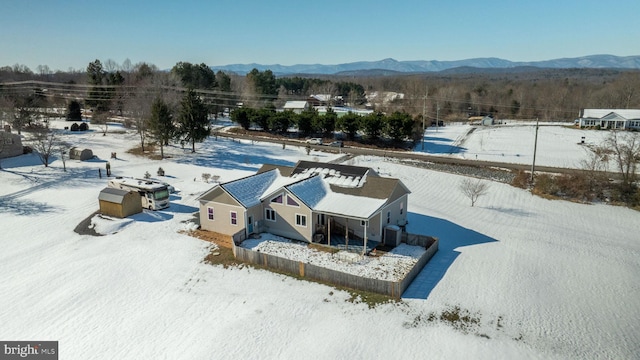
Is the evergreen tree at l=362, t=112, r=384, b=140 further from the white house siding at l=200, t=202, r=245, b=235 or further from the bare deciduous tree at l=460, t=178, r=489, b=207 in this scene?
the white house siding at l=200, t=202, r=245, b=235

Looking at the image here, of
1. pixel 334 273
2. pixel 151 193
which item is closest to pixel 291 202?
pixel 334 273

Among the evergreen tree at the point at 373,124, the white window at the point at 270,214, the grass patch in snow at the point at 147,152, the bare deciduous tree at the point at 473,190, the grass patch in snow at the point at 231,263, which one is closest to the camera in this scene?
the grass patch in snow at the point at 231,263

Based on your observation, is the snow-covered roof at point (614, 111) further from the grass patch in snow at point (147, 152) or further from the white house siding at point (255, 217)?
the grass patch in snow at point (147, 152)

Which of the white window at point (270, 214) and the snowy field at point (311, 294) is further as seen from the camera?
the white window at point (270, 214)

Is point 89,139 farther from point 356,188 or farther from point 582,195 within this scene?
point 582,195

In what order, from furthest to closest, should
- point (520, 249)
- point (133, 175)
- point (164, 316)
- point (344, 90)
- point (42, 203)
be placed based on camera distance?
point (344, 90), point (133, 175), point (42, 203), point (520, 249), point (164, 316)

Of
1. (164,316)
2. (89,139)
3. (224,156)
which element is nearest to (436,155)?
(224,156)

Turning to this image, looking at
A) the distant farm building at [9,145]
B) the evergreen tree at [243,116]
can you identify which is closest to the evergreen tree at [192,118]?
the distant farm building at [9,145]
